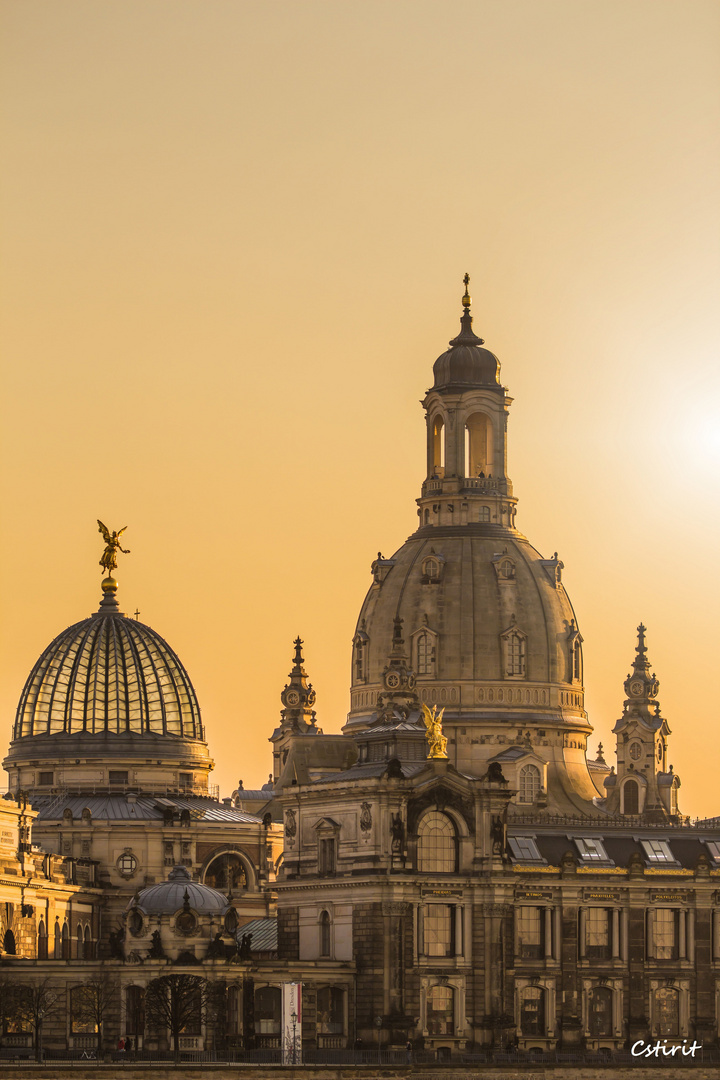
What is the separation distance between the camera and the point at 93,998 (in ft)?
623

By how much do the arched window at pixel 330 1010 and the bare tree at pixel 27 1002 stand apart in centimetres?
1562

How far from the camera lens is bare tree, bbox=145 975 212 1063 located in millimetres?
186500

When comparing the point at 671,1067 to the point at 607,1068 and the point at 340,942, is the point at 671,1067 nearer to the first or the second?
the point at 607,1068

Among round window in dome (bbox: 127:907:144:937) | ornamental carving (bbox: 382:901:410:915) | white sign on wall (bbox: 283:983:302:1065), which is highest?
ornamental carving (bbox: 382:901:410:915)

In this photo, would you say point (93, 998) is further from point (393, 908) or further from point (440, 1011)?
point (440, 1011)

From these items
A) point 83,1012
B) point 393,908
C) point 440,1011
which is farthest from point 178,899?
point 440,1011

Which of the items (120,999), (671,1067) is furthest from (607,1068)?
(120,999)

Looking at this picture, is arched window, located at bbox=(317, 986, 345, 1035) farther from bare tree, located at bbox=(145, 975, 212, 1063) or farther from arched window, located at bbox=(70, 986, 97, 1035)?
arched window, located at bbox=(70, 986, 97, 1035)

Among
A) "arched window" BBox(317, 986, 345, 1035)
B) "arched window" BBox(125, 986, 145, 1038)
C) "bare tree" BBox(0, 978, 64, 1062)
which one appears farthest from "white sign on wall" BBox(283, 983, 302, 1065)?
"bare tree" BBox(0, 978, 64, 1062)

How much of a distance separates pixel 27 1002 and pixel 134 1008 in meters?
6.30

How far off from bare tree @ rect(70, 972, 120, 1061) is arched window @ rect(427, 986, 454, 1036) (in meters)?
19.8

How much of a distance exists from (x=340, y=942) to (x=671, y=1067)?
2130 centimetres

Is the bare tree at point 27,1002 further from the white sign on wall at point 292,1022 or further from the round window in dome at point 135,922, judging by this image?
the white sign on wall at point 292,1022

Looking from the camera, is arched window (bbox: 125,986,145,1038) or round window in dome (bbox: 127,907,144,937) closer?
arched window (bbox: 125,986,145,1038)
